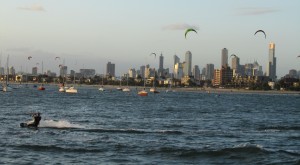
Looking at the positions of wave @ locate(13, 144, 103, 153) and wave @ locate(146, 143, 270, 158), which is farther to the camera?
wave @ locate(13, 144, 103, 153)

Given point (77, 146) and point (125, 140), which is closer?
point (77, 146)

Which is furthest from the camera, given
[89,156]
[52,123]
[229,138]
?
[52,123]

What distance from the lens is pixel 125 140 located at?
43406mm

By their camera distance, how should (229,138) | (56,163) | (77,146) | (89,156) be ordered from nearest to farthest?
(56,163)
(89,156)
(77,146)
(229,138)

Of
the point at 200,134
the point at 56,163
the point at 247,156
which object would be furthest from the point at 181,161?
the point at 200,134

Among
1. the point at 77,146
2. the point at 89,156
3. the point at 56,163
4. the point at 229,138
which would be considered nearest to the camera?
the point at 56,163

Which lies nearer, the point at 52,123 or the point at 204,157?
the point at 204,157

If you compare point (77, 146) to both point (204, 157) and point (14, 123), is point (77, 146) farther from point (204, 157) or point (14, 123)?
point (14, 123)

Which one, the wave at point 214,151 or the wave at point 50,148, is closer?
the wave at point 214,151

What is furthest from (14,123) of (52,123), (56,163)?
(56,163)

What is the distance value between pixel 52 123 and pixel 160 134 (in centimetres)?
1101

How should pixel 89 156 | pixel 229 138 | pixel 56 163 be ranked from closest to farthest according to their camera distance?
pixel 56 163 < pixel 89 156 < pixel 229 138

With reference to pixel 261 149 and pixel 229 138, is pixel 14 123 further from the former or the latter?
pixel 261 149

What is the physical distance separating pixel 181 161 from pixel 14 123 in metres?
26.0
